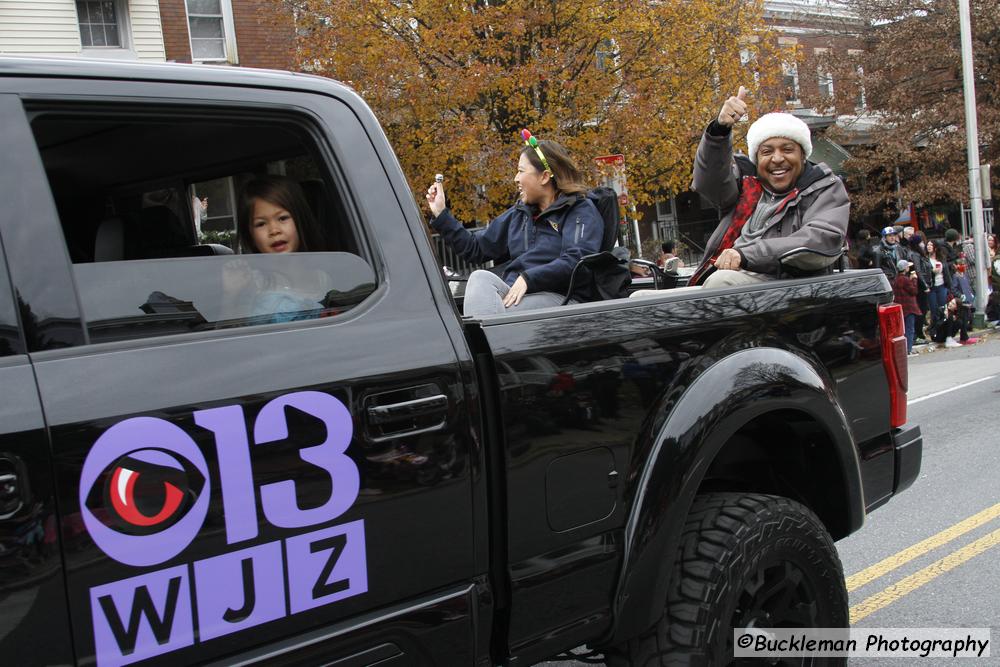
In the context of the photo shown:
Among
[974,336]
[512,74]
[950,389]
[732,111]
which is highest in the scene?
[512,74]

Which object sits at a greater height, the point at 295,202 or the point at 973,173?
the point at 973,173

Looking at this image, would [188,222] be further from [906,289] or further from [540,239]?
[906,289]

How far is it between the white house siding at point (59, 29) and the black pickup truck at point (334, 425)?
46.4 feet

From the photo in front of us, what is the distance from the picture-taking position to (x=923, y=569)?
14.5 feet

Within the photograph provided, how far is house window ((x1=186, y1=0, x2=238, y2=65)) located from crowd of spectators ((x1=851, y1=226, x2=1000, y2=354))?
11.6 metres

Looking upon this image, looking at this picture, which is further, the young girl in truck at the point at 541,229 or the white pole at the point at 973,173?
the white pole at the point at 973,173

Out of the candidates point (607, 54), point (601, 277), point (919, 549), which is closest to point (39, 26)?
point (607, 54)

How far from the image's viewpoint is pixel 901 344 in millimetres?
3174

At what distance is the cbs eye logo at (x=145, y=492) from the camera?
1.54m

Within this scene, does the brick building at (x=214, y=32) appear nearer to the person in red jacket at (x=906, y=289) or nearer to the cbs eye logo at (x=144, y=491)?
the person in red jacket at (x=906, y=289)

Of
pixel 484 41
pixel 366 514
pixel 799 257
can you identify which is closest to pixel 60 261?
pixel 366 514

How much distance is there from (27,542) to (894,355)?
8.90ft

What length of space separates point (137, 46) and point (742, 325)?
15.9 meters

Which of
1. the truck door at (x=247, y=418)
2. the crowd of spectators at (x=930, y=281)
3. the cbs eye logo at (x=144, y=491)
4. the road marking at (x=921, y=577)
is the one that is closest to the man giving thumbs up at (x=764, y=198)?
the road marking at (x=921, y=577)
